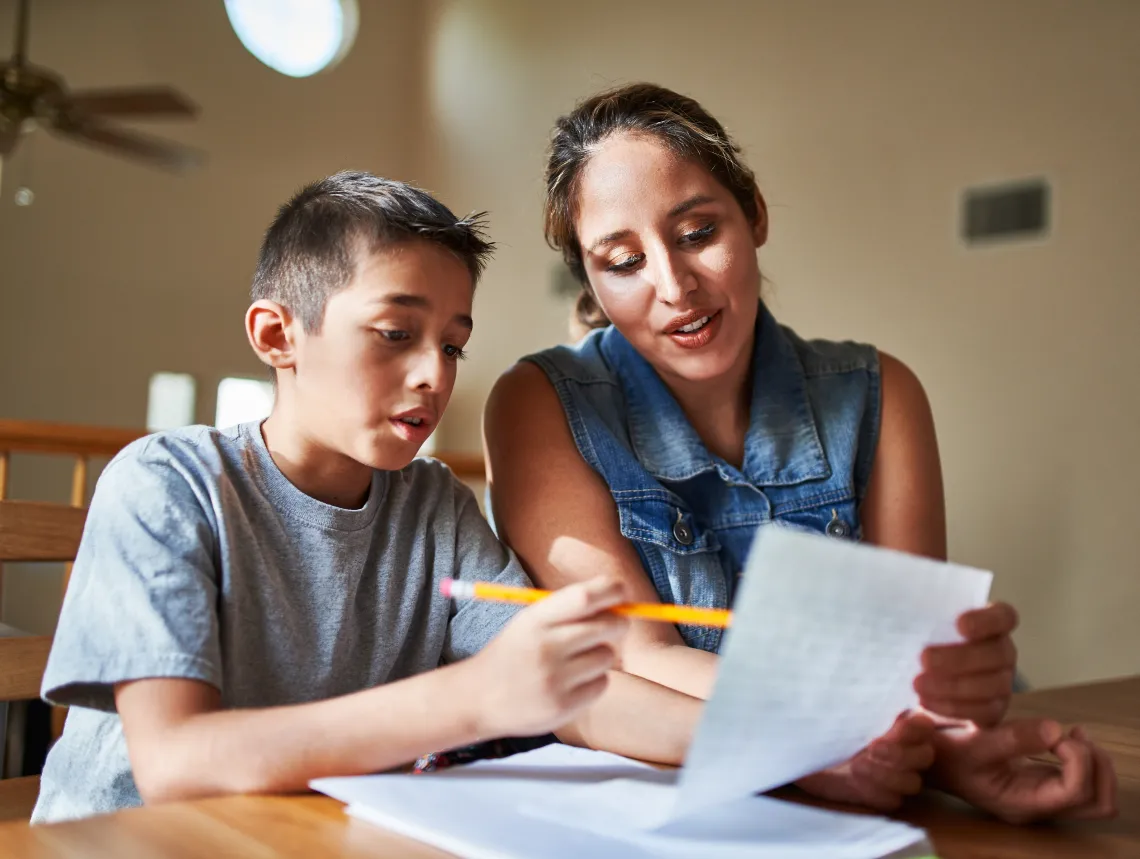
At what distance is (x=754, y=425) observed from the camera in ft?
4.12

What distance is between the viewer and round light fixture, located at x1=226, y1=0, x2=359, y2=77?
18.8ft

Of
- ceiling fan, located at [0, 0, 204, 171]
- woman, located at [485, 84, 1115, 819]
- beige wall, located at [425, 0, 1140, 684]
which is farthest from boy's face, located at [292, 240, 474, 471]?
ceiling fan, located at [0, 0, 204, 171]

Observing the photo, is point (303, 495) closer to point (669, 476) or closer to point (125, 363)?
point (669, 476)

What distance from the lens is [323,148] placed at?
260 inches

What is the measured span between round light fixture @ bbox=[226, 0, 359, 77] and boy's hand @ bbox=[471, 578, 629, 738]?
5759mm

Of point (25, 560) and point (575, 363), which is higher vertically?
point (575, 363)

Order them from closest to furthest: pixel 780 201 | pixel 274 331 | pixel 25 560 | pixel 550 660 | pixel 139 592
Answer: pixel 550 660 < pixel 139 592 < pixel 274 331 < pixel 25 560 < pixel 780 201

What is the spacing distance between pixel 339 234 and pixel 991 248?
3.54m

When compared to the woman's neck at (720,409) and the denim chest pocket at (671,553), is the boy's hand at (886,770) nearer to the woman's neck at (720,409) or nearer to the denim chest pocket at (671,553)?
the denim chest pocket at (671,553)

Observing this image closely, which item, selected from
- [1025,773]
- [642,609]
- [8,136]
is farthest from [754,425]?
[8,136]

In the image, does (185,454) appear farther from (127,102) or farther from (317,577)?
(127,102)

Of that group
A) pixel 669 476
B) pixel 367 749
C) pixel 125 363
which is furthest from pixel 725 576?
pixel 125 363

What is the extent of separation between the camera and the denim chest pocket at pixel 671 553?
3.72ft

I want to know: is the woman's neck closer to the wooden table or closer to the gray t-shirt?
the gray t-shirt
